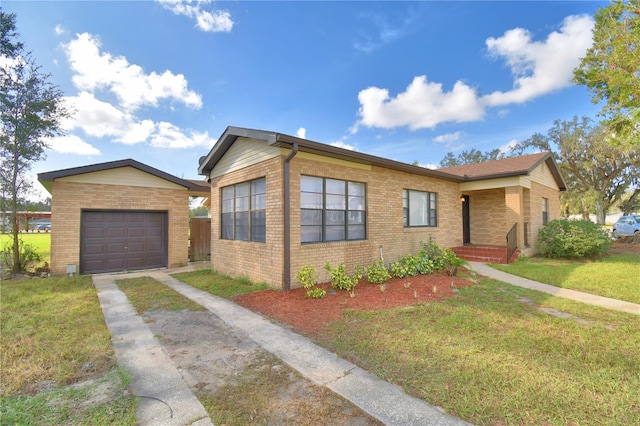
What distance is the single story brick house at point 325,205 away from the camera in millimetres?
7008

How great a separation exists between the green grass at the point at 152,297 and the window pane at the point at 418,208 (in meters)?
7.80

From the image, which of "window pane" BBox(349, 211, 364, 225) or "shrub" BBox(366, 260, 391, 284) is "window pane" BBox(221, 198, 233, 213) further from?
"shrub" BBox(366, 260, 391, 284)

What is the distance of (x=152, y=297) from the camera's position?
6664 millimetres

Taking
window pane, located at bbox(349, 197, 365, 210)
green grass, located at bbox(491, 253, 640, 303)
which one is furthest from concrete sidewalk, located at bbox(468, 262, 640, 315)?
window pane, located at bbox(349, 197, 365, 210)

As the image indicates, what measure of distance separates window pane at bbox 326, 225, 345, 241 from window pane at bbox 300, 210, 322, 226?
397 millimetres

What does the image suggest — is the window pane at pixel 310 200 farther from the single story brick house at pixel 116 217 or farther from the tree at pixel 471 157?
the tree at pixel 471 157

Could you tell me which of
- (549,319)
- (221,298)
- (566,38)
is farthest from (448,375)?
(566,38)

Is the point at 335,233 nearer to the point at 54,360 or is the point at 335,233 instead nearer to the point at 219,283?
the point at 219,283

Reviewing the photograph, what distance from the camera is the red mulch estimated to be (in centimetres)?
510

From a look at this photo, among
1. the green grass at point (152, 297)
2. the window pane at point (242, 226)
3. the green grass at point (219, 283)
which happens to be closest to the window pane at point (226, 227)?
the window pane at point (242, 226)

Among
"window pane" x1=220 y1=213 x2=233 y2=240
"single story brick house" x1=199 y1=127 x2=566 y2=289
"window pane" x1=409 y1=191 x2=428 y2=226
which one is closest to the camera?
"single story brick house" x1=199 y1=127 x2=566 y2=289

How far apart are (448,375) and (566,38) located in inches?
663

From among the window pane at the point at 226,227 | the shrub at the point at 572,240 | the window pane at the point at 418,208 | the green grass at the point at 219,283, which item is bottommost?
the green grass at the point at 219,283

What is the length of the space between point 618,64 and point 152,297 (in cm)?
1690
